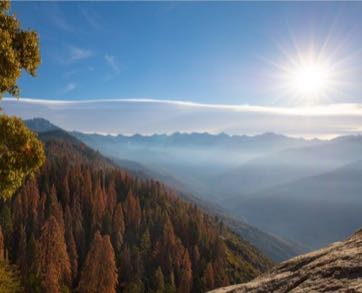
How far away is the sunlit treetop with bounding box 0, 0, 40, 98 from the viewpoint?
15.5 m

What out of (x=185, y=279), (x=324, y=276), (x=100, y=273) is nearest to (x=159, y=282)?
(x=185, y=279)

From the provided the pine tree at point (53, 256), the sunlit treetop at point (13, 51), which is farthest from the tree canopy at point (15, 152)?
the pine tree at point (53, 256)

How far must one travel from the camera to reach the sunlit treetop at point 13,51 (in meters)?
15.5

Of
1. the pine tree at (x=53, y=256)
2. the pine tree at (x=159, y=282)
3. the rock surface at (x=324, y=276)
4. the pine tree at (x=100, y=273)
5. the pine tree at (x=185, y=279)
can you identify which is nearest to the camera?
the rock surface at (x=324, y=276)

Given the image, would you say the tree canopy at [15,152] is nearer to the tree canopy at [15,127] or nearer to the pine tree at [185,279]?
the tree canopy at [15,127]

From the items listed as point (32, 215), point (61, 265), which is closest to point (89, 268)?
point (61, 265)

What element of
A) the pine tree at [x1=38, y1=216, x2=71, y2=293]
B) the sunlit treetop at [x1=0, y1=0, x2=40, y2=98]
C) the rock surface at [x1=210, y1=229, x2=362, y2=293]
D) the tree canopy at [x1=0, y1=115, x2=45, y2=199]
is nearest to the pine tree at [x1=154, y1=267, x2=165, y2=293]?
the pine tree at [x1=38, y1=216, x2=71, y2=293]

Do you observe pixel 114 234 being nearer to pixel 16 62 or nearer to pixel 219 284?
pixel 219 284

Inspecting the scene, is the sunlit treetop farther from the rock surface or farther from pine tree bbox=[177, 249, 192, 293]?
pine tree bbox=[177, 249, 192, 293]

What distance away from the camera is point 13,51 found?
15.9 meters

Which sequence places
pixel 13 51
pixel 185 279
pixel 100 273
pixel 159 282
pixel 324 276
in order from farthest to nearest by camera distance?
pixel 185 279 < pixel 159 282 < pixel 100 273 < pixel 13 51 < pixel 324 276

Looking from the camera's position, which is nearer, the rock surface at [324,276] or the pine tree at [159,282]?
the rock surface at [324,276]

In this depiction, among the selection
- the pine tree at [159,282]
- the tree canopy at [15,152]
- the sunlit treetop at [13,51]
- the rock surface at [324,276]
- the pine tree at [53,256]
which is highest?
the sunlit treetop at [13,51]

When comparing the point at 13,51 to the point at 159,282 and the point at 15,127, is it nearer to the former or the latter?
the point at 15,127
